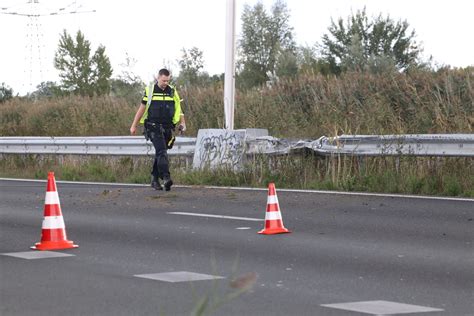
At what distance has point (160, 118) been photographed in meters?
16.6

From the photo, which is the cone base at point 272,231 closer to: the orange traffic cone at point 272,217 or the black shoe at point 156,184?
the orange traffic cone at point 272,217

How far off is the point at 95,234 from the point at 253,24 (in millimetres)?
59590

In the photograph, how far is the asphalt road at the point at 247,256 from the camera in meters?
6.86

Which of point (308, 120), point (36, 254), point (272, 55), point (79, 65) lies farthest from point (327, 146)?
point (79, 65)

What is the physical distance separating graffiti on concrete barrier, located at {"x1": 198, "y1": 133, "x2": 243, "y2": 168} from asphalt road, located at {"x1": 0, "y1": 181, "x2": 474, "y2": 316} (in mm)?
3162

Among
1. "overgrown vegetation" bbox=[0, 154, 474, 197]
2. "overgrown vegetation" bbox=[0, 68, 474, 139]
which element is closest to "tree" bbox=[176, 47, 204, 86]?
"overgrown vegetation" bbox=[0, 68, 474, 139]

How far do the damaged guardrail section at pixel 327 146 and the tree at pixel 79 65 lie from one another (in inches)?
2035

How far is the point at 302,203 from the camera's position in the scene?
13.8 meters

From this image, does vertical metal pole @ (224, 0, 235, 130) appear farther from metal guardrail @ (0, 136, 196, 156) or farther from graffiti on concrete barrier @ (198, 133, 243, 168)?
metal guardrail @ (0, 136, 196, 156)

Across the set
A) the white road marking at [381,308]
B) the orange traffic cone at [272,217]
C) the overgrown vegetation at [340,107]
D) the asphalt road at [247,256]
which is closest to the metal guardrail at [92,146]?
the overgrown vegetation at [340,107]

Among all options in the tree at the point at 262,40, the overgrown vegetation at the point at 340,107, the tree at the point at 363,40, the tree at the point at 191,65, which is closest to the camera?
the overgrown vegetation at the point at 340,107

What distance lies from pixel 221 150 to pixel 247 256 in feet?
30.4

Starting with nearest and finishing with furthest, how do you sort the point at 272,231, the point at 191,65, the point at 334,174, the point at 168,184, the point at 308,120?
the point at 272,231 → the point at 168,184 → the point at 334,174 → the point at 308,120 → the point at 191,65

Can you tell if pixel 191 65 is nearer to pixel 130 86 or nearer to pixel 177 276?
pixel 130 86
